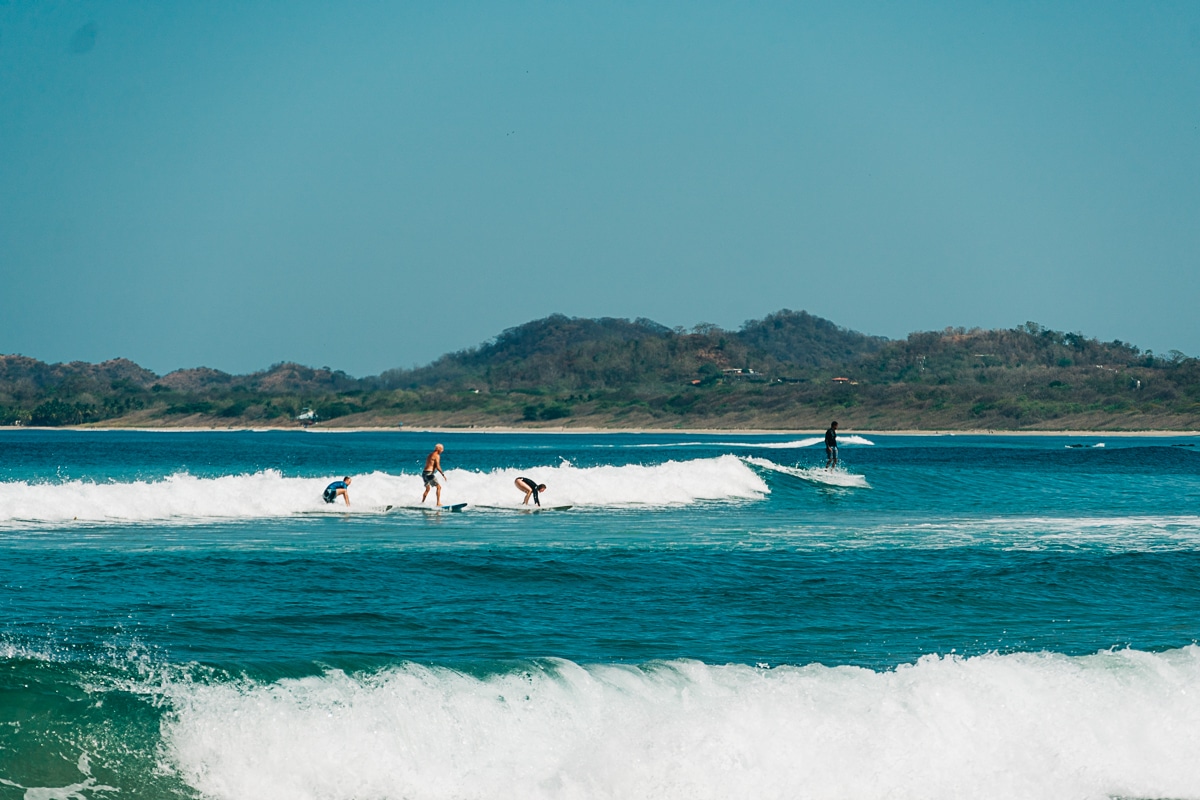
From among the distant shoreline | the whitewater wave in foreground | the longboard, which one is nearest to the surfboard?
the longboard

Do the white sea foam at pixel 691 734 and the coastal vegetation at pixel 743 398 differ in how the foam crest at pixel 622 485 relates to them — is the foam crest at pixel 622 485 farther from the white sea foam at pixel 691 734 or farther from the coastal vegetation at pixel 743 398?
the coastal vegetation at pixel 743 398

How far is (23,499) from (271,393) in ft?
526

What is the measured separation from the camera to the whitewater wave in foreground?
90.1 feet

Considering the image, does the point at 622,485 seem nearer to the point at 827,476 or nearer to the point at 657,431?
the point at 827,476

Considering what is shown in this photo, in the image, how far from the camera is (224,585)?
16.1 m

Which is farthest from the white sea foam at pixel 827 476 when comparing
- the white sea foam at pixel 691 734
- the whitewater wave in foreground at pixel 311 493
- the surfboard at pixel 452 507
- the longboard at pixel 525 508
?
the white sea foam at pixel 691 734

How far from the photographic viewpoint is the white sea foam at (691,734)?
8.64m

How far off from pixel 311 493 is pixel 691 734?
23.5 m

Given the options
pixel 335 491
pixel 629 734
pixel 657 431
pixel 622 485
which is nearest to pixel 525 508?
pixel 335 491

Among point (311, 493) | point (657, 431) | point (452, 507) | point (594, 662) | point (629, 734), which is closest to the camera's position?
point (629, 734)

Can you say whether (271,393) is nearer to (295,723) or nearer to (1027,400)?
(1027,400)

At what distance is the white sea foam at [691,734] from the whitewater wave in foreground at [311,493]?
18.7m

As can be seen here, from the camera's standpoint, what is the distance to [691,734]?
912 cm

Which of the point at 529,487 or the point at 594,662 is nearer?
the point at 594,662
